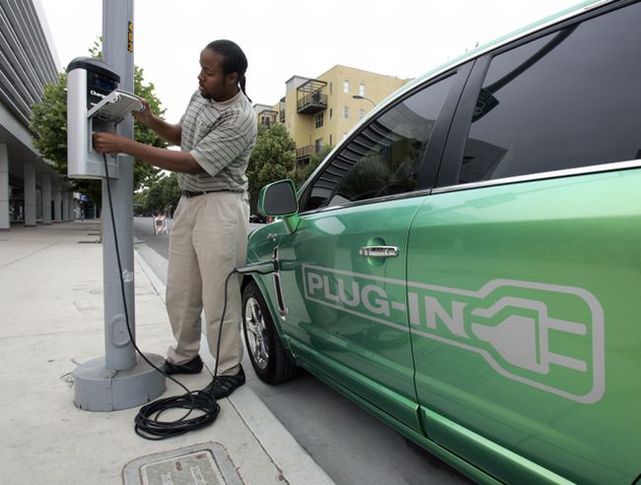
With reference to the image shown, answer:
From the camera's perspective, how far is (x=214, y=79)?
2541mm

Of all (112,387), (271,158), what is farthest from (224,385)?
(271,158)

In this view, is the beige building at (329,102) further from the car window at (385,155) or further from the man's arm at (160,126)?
the car window at (385,155)

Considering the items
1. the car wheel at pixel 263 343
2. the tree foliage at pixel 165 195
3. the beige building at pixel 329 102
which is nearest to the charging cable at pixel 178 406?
the car wheel at pixel 263 343

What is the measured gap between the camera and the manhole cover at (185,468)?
189 cm

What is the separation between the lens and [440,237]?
1.47 metres

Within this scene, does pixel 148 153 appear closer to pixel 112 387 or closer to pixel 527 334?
pixel 112 387

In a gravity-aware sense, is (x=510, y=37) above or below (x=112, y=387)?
above

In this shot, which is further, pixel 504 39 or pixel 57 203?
pixel 57 203

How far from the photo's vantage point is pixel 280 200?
2.45 m

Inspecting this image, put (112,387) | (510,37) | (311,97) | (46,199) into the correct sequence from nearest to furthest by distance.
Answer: (510,37), (112,387), (46,199), (311,97)

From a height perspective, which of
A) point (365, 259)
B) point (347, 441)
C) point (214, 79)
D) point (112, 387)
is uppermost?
point (214, 79)

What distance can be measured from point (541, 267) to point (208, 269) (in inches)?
77.3

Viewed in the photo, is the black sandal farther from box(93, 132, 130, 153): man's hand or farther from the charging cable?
box(93, 132, 130, 153): man's hand

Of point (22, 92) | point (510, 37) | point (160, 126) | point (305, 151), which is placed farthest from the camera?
point (305, 151)
